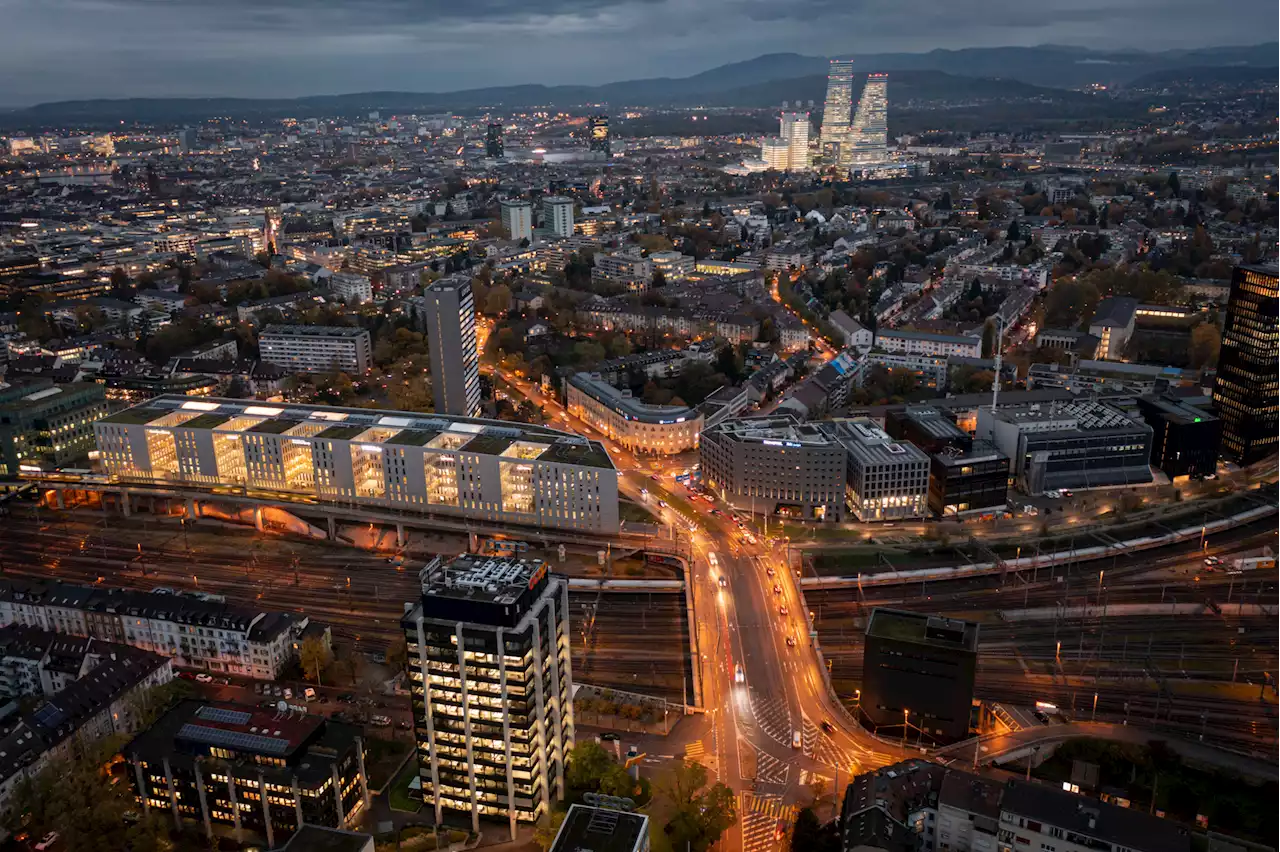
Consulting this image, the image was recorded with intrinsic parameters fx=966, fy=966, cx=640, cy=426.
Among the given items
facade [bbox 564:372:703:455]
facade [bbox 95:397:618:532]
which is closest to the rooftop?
facade [bbox 95:397:618:532]

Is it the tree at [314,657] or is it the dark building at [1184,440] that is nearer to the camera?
the tree at [314,657]

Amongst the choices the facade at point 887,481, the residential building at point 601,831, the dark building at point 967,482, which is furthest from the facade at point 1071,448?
the residential building at point 601,831

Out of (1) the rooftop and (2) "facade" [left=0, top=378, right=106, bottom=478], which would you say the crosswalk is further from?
(2) "facade" [left=0, top=378, right=106, bottom=478]

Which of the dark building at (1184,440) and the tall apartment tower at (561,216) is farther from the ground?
the tall apartment tower at (561,216)

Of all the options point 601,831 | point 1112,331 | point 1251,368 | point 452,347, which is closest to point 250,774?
point 601,831

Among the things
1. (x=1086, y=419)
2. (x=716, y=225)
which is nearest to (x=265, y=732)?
(x=1086, y=419)

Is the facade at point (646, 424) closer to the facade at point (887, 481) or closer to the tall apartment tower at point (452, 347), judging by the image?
the tall apartment tower at point (452, 347)

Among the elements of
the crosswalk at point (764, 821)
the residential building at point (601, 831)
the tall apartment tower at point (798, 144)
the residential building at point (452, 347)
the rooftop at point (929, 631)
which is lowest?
the crosswalk at point (764, 821)

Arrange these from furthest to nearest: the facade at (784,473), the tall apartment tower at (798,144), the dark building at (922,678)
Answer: the tall apartment tower at (798,144) < the facade at (784,473) < the dark building at (922,678)
